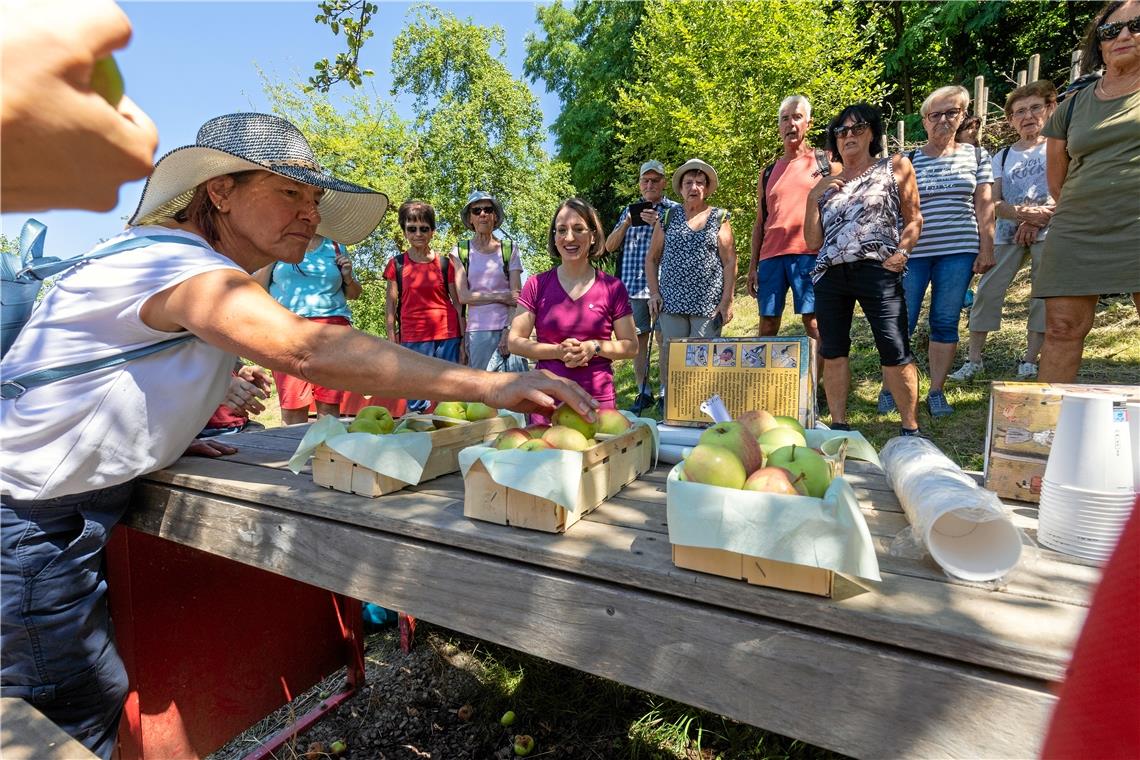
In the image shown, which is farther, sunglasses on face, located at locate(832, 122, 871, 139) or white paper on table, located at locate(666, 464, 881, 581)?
sunglasses on face, located at locate(832, 122, 871, 139)

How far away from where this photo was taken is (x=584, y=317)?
3.33m

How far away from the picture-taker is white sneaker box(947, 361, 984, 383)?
5.12 metres

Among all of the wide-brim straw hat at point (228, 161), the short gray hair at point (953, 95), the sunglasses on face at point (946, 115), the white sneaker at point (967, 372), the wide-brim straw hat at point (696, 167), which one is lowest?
the white sneaker at point (967, 372)

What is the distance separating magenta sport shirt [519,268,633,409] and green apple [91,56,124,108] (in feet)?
9.07

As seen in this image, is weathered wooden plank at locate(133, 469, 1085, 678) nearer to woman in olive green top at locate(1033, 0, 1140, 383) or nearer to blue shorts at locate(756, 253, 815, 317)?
woman in olive green top at locate(1033, 0, 1140, 383)

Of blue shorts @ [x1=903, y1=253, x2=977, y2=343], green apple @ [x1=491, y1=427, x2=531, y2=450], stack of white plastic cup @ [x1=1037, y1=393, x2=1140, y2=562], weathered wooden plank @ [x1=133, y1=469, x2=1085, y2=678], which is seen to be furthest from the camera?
blue shorts @ [x1=903, y1=253, x2=977, y2=343]

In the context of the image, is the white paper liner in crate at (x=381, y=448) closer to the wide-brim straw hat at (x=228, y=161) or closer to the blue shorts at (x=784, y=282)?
the wide-brim straw hat at (x=228, y=161)

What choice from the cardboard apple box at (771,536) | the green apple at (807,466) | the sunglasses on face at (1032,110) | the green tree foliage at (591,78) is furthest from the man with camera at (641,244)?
the green tree foliage at (591,78)

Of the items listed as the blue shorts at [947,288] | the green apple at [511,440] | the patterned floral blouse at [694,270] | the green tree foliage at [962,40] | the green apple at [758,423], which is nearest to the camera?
the green apple at [511,440]

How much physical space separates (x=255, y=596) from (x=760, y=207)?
15.3 feet

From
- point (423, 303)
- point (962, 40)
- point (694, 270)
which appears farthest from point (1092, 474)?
point (962, 40)

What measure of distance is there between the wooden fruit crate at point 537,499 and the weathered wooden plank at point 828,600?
3 cm

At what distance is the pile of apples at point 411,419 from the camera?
5.90 ft

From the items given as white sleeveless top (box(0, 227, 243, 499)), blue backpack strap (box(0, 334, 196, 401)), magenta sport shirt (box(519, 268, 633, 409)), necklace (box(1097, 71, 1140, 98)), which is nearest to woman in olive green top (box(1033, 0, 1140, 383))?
necklace (box(1097, 71, 1140, 98))
